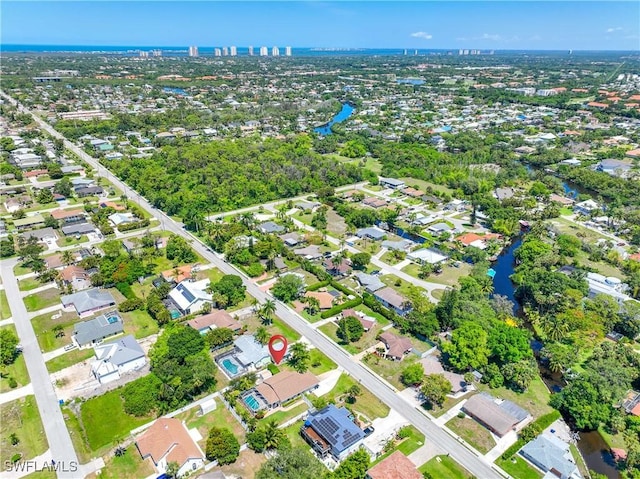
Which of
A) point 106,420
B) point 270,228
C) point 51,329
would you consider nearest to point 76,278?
point 51,329

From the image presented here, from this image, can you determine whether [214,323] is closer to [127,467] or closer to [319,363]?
[319,363]

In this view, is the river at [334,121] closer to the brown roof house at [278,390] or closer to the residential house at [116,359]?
the residential house at [116,359]

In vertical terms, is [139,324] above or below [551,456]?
below

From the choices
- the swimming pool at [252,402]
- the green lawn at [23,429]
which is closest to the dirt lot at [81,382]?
the green lawn at [23,429]

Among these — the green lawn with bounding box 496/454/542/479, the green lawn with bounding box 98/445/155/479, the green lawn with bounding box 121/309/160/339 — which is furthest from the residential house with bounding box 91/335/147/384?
the green lawn with bounding box 496/454/542/479

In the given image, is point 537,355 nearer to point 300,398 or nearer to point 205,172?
point 300,398

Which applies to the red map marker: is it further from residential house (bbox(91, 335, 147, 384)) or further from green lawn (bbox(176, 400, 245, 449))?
residential house (bbox(91, 335, 147, 384))
